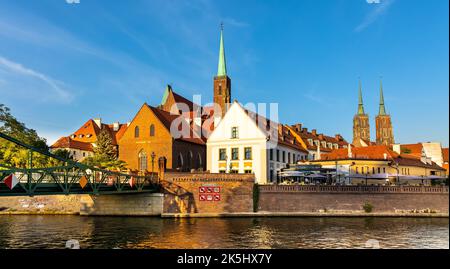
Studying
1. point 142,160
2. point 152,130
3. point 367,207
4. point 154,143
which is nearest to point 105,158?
point 142,160

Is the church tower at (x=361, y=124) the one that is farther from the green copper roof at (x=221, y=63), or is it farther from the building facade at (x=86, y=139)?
the building facade at (x=86, y=139)

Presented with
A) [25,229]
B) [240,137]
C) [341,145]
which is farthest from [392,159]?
[25,229]

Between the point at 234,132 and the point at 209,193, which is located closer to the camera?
the point at 209,193

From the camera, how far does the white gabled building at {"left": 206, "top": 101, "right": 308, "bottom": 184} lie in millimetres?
53844

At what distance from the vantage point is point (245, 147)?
180 feet

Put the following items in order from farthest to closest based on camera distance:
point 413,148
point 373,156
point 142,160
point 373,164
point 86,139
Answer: point 413,148, point 86,139, point 373,156, point 373,164, point 142,160

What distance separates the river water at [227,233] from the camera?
1048 inches

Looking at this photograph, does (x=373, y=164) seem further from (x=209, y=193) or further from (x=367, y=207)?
(x=209, y=193)

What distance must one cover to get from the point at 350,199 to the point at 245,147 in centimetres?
1562

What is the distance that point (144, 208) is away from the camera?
4616cm

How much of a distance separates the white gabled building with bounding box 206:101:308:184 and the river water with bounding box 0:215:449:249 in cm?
1329

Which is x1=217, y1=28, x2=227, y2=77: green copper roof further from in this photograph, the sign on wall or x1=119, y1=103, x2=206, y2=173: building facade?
the sign on wall

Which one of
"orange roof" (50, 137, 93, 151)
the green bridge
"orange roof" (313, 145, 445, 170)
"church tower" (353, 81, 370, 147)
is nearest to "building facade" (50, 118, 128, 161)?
"orange roof" (50, 137, 93, 151)
